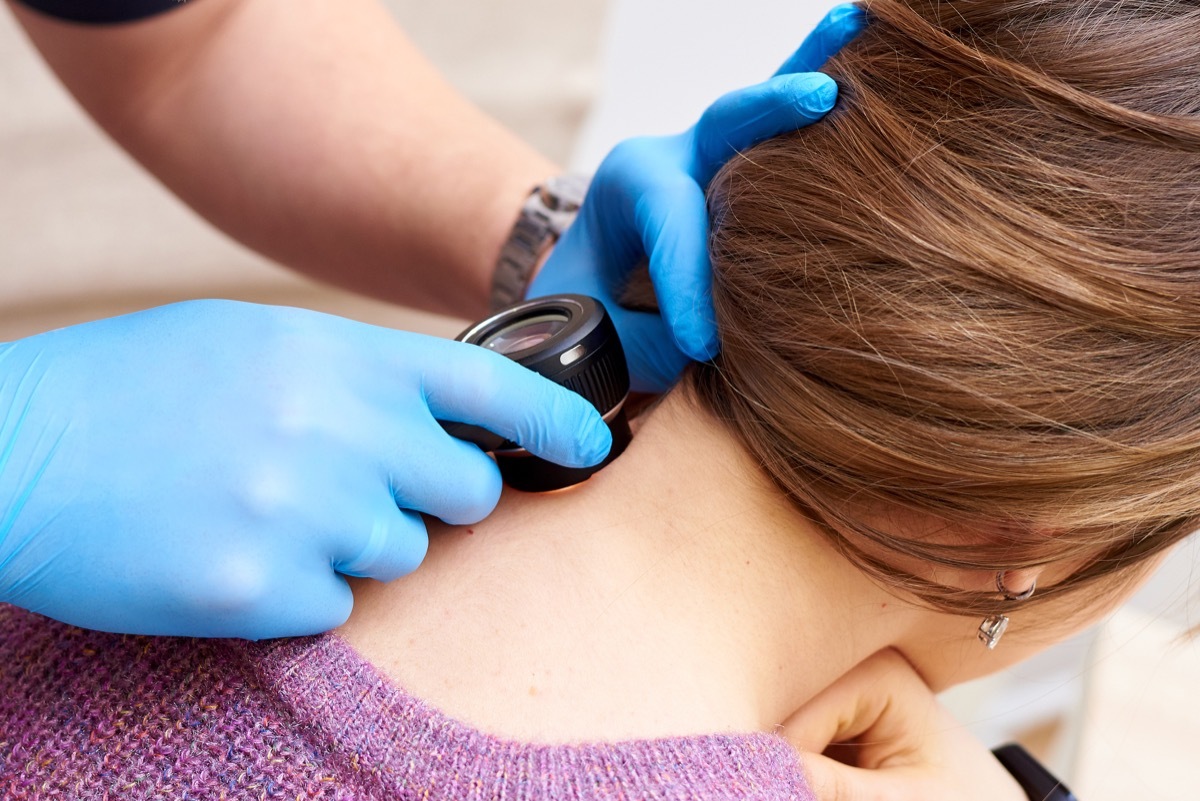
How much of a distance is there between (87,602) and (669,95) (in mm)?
1464

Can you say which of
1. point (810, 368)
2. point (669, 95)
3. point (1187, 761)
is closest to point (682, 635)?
point (810, 368)

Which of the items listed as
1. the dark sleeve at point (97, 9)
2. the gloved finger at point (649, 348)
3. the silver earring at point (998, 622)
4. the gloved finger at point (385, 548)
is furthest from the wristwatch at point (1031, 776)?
the dark sleeve at point (97, 9)

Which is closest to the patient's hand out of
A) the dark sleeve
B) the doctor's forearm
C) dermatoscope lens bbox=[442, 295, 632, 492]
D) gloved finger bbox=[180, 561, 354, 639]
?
dermatoscope lens bbox=[442, 295, 632, 492]

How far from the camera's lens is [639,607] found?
0.67 meters

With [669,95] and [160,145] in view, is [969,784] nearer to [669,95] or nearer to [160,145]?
[160,145]

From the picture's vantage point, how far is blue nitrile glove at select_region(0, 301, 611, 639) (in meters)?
0.64

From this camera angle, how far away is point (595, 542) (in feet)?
2.27

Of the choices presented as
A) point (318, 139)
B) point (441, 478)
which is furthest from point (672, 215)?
point (318, 139)

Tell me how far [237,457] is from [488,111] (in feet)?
4.64

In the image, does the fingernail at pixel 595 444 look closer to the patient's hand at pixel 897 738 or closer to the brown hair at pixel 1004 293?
the brown hair at pixel 1004 293

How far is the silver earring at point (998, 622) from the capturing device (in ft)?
2.24

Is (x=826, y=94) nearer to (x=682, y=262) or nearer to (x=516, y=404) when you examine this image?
(x=682, y=262)

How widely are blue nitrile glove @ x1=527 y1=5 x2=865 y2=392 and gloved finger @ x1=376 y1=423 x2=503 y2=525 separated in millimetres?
188

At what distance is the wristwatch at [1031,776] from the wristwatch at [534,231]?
736mm
